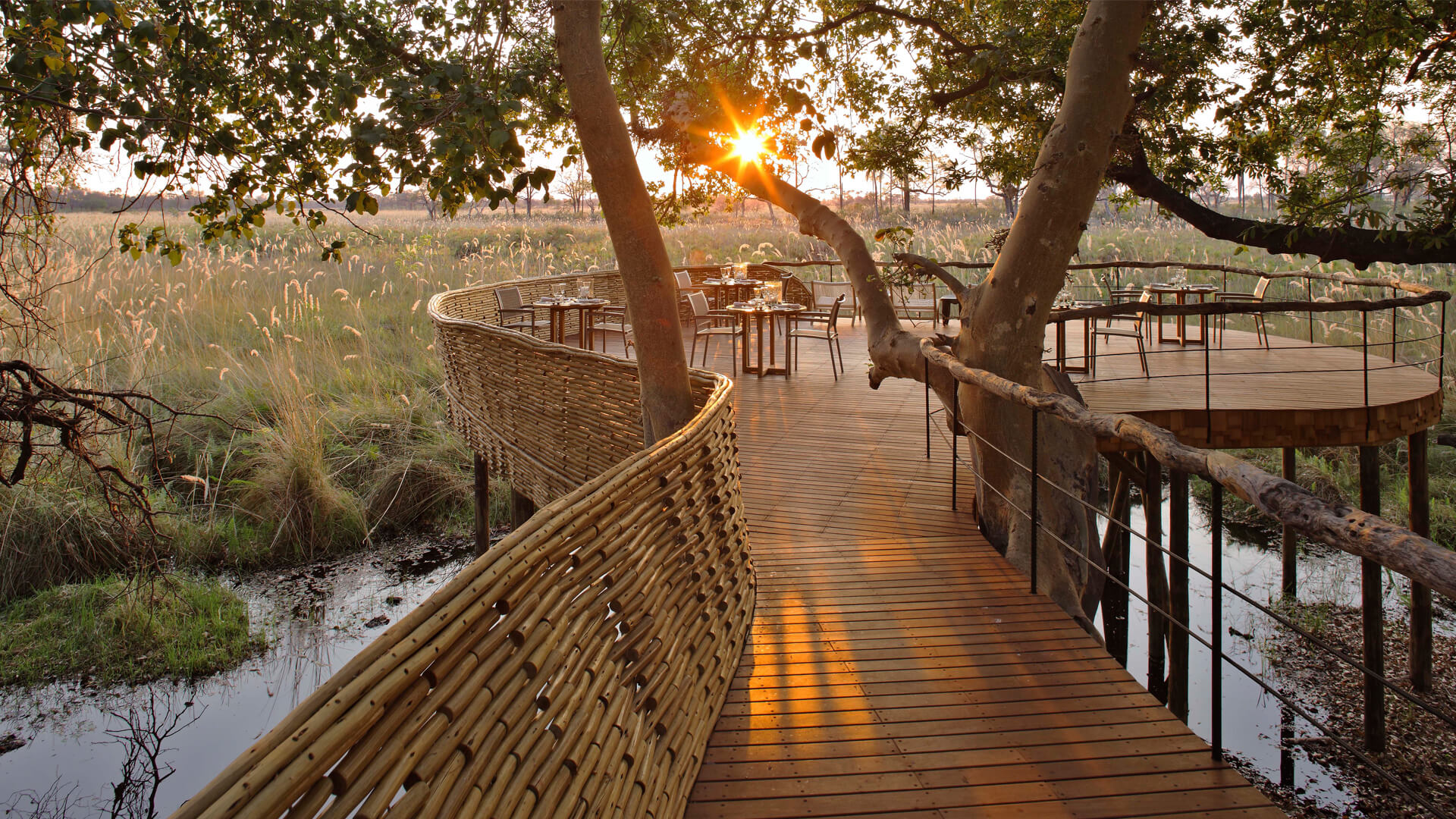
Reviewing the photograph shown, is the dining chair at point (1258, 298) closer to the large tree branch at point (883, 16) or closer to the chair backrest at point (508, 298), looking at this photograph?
the large tree branch at point (883, 16)

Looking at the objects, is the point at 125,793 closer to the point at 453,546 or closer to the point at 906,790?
the point at 453,546

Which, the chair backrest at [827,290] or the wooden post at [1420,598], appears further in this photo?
the chair backrest at [827,290]

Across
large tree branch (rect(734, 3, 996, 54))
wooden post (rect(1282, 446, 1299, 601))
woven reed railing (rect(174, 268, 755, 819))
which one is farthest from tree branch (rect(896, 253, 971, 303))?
wooden post (rect(1282, 446, 1299, 601))

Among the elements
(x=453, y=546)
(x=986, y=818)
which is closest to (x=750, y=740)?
(x=986, y=818)

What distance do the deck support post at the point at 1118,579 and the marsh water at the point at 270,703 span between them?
44cm

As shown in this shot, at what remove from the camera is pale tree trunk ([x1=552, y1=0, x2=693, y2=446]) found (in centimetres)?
442

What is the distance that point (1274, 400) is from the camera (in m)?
6.84

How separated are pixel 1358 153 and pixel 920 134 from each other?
3143mm

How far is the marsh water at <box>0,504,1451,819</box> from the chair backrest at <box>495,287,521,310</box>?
3089 mm

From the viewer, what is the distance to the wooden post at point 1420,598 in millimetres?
6336

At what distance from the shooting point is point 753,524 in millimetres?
5445

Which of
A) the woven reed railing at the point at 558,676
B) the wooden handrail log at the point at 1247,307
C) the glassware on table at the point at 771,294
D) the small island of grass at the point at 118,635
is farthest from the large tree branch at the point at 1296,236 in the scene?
the small island of grass at the point at 118,635

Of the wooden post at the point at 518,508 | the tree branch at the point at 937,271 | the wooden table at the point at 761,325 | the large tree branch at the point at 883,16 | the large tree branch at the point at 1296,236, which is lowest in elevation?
the wooden post at the point at 518,508

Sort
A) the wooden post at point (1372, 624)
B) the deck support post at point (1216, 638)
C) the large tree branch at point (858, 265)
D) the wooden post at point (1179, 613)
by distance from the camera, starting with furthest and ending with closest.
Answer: the large tree branch at point (858, 265) → the wooden post at point (1372, 624) → the wooden post at point (1179, 613) → the deck support post at point (1216, 638)
